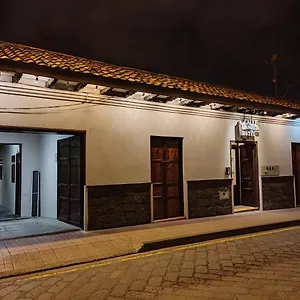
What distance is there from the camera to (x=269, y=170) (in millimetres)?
11875

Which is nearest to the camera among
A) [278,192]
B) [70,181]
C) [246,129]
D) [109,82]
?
[109,82]

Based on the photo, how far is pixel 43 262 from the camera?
5.54 m

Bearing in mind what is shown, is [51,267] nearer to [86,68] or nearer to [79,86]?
[79,86]

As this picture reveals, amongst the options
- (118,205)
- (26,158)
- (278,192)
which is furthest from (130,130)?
(278,192)

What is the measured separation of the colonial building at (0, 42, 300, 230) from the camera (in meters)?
7.44

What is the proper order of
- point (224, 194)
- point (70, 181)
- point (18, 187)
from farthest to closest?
point (224, 194)
point (18, 187)
point (70, 181)

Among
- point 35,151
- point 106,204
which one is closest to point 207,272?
point 106,204

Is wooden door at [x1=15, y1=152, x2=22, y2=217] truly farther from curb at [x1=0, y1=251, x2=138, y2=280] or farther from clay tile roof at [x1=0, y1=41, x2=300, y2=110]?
curb at [x1=0, y1=251, x2=138, y2=280]

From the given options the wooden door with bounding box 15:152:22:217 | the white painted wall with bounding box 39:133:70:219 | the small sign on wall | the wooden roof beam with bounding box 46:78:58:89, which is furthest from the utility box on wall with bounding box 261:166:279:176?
the wooden door with bounding box 15:152:22:217

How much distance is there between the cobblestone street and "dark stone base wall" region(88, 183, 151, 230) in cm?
221

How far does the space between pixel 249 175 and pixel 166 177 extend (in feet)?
13.1

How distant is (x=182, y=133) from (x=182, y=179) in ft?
4.70

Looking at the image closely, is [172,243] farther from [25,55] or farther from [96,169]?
[25,55]

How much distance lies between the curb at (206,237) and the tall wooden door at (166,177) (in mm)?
2134
